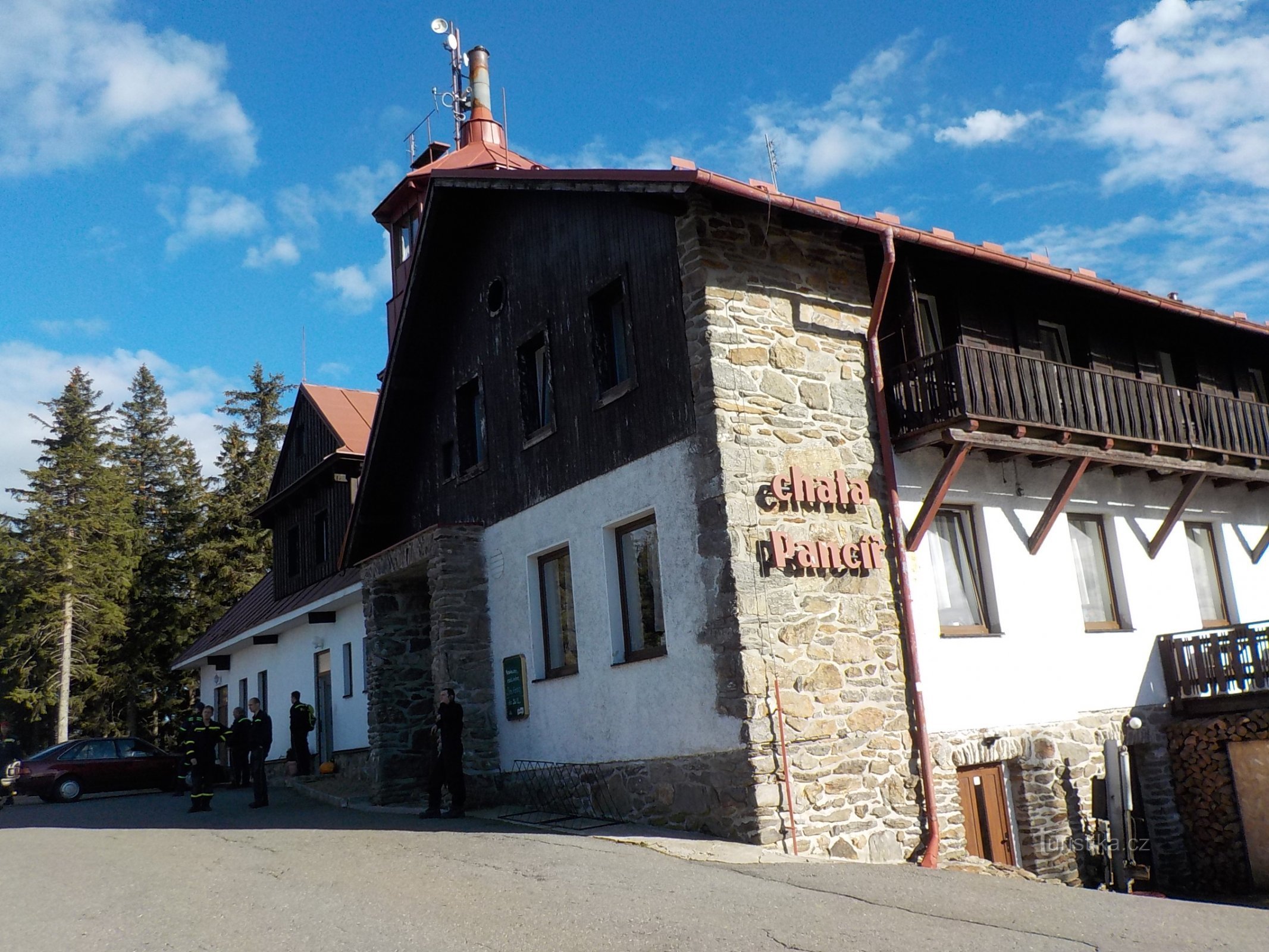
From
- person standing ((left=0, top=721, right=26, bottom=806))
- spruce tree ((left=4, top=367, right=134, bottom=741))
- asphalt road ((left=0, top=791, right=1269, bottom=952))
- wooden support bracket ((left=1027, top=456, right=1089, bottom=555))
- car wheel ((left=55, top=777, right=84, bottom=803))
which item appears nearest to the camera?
asphalt road ((left=0, top=791, right=1269, bottom=952))

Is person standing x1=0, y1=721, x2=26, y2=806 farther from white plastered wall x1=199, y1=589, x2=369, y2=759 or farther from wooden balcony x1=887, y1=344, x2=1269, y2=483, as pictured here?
wooden balcony x1=887, y1=344, x2=1269, y2=483

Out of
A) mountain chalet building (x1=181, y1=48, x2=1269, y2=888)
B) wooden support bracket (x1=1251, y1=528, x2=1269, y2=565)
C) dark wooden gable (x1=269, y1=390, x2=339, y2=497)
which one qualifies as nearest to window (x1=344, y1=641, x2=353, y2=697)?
dark wooden gable (x1=269, y1=390, x2=339, y2=497)

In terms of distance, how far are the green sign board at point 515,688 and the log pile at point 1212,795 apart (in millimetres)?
8099

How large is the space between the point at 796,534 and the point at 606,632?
268cm

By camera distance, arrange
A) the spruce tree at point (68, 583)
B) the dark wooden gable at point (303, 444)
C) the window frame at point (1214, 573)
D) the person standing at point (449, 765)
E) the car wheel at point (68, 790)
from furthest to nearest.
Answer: the spruce tree at point (68, 583)
the dark wooden gable at point (303, 444)
the car wheel at point (68, 790)
the window frame at point (1214, 573)
the person standing at point (449, 765)

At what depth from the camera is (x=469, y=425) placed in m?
16.9

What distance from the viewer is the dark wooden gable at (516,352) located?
494 inches

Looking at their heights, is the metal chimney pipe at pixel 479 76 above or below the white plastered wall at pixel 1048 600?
above

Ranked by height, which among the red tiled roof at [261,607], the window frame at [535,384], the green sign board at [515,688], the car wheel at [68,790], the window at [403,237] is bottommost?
the car wheel at [68,790]

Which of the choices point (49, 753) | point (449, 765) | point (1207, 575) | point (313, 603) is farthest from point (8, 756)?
point (1207, 575)

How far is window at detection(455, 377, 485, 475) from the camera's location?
54.7 feet

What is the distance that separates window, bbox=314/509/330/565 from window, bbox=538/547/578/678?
1147 centimetres

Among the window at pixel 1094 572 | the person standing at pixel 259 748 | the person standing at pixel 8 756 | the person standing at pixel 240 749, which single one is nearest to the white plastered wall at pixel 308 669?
the person standing at pixel 240 749

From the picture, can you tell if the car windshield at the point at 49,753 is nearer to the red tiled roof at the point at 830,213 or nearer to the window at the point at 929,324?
the red tiled roof at the point at 830,213
